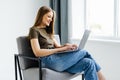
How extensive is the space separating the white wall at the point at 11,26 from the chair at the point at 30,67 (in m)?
0.81

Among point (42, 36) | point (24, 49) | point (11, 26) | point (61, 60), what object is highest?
point (11, 26)

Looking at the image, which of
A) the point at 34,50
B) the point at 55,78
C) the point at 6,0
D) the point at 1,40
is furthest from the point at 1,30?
the point at 55,78

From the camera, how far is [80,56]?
98.0 inches

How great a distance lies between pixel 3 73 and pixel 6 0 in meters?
1.11

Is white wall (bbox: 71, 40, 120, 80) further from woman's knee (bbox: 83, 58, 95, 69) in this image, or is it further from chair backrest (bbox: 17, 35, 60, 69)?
chair backrest (bbox: 17, 35, 60, 69)

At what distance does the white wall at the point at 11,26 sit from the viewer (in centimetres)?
343

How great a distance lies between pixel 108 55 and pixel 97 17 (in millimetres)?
733

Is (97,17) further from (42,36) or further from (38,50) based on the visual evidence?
(38,50)

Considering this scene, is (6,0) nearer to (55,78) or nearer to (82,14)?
(82,14)

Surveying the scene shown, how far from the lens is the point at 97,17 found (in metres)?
3.76

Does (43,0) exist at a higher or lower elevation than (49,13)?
higher

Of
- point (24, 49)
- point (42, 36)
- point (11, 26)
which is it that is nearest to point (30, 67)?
point (24, 49)

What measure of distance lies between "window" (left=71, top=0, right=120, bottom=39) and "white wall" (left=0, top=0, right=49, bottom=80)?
0.76 metres

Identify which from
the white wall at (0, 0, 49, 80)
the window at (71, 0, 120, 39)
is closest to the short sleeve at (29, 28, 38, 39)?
the white wall at (0, 0, 49, 80)
